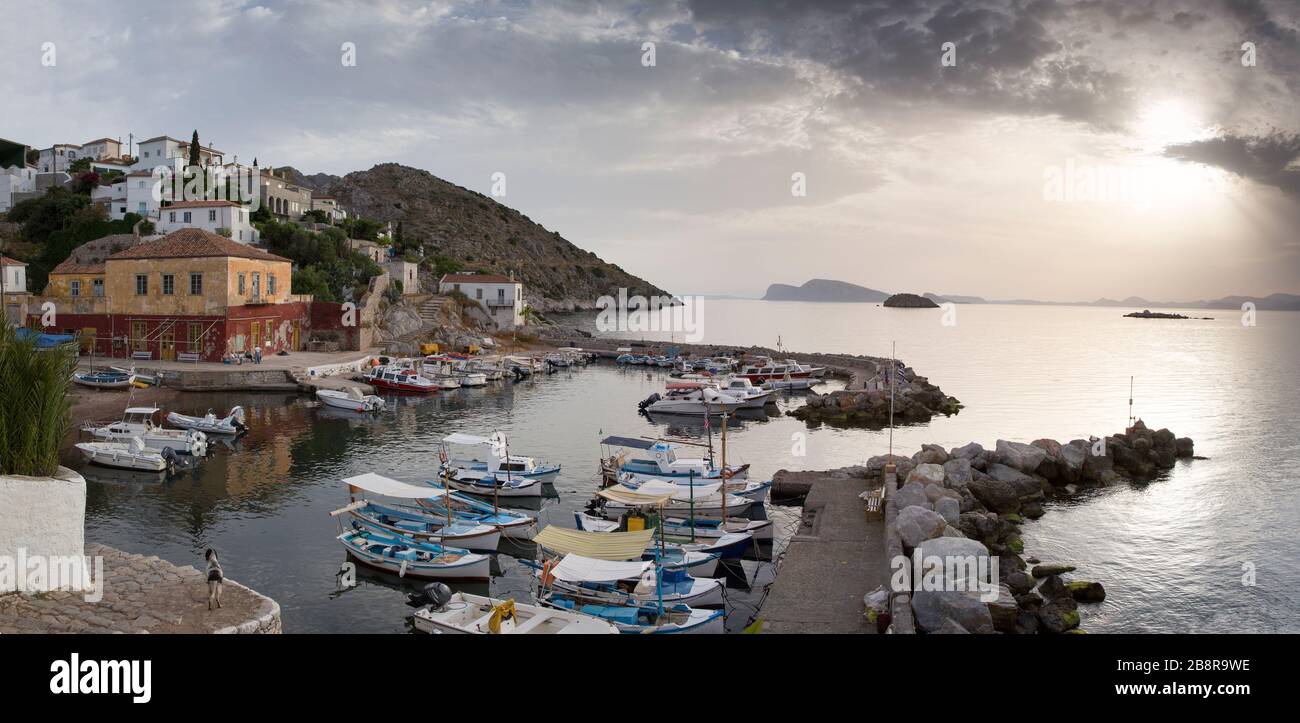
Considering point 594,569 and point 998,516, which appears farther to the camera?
point 998,516

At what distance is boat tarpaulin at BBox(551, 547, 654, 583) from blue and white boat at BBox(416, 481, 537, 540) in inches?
222

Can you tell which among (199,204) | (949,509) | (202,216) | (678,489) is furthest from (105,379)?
(949,509)

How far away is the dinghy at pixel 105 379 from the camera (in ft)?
144

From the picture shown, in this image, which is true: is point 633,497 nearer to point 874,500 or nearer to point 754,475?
point 874,500

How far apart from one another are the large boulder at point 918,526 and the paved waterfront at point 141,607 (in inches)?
504

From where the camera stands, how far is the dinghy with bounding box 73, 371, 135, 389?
144ft

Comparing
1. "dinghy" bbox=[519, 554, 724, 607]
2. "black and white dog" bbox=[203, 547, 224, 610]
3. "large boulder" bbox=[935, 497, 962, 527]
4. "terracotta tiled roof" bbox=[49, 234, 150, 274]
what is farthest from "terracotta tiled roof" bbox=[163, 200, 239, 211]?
"large boulder" bbox=[935, 497, 962, 527]

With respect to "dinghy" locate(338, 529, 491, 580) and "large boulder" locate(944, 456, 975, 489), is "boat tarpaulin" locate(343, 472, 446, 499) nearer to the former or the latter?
"dinghy" locate(338, 529, 491, 580)

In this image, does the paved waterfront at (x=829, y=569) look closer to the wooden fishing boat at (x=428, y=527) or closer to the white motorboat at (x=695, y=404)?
the wooden fishing boat at (x=428, y=527)

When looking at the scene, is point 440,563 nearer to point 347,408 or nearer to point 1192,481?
point 347,408

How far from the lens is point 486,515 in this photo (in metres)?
24.2

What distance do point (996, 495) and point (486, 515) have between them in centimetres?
1614

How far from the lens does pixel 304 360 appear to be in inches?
2160
